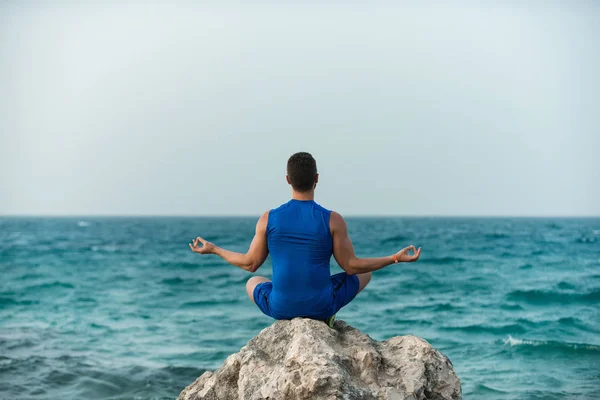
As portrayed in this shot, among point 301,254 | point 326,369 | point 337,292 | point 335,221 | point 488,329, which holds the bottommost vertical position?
point 488,329

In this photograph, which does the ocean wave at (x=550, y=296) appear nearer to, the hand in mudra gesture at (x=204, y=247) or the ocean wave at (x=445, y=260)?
the ocean wave at (x=445, y=260)

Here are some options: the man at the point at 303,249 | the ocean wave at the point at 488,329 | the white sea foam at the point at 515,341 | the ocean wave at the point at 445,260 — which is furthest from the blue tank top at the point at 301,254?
the ocean wave at the point at 445,260

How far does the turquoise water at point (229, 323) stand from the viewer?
10023 millimetres

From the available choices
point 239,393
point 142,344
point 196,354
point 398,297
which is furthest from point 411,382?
point 398,297

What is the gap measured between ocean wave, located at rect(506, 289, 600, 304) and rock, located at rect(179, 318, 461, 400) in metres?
14.5

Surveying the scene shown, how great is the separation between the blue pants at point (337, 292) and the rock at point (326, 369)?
21 cm

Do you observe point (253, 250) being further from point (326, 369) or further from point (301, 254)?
point (326, 369)

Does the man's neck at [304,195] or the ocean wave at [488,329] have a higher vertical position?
the man's neck at [304,195]

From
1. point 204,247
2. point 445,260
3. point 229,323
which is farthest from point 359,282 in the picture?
point 445,260

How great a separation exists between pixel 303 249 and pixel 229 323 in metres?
10.4

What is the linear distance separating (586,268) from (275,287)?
24.4 m

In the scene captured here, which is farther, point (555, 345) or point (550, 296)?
point (550, 296)

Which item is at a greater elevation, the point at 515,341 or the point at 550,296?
the point at 550,296

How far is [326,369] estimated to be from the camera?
4.18 m
